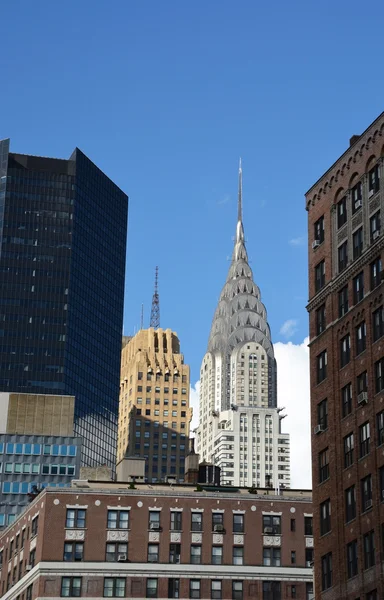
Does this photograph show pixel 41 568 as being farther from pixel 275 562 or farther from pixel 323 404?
pixel 323 404

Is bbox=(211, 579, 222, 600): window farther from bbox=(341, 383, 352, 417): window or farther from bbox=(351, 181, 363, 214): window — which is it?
bbox=(351, 181, 363, 214): window

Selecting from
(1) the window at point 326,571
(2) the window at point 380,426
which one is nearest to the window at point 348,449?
(2) the window at point 380,426

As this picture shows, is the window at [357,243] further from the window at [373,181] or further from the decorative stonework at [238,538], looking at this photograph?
the decorative stonework at [238,538]

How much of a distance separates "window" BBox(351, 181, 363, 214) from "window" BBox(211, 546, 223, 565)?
145ft

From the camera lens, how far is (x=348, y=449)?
3351 inches

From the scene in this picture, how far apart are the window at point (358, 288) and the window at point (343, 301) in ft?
4.07

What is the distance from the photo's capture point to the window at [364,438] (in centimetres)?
8262

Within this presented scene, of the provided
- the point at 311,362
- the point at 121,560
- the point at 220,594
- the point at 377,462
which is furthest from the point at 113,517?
the point at 377,462

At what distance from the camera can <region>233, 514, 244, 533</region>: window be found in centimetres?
12394

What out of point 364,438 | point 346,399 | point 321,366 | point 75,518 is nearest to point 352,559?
point 364,438

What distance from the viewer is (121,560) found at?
121875 mm

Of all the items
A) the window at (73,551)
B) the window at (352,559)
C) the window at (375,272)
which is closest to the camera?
the window at (352,559)

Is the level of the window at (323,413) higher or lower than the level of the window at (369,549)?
higher

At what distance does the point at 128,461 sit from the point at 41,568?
30258 mm
